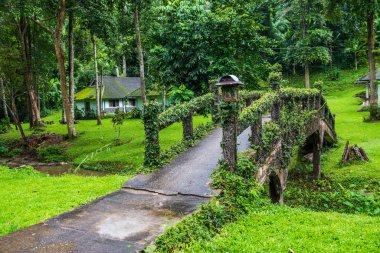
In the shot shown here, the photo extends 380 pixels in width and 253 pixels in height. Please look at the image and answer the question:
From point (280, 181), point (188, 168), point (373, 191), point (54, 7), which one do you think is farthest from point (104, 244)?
point (54, 7)

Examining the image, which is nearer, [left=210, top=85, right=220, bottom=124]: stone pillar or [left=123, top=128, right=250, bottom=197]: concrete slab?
[left=123, top=128, right=250, bottom=197]: concrete slab

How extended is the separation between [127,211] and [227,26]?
42.6 ft

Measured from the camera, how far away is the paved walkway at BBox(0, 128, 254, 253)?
18.8 feet

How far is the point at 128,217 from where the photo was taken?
675 centimetres

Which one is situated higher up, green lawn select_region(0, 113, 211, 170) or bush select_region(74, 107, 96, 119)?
bush select_region(74, 107, 96, 119)

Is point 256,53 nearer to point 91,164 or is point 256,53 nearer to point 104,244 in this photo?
point 91,164

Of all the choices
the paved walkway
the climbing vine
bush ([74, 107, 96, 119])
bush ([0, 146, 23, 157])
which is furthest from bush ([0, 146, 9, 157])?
bush ([74, 107, 96, 119])

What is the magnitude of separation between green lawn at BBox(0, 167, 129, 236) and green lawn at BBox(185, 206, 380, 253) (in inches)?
142

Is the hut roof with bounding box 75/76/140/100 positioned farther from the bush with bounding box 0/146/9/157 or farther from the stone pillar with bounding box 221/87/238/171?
the stone pillar with bounding box 221/87/238/171

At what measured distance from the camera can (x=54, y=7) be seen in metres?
22.1

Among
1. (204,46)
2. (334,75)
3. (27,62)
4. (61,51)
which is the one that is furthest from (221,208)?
(334,75)

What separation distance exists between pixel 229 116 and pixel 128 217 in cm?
310

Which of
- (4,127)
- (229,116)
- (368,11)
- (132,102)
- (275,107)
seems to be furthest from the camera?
(132,102)

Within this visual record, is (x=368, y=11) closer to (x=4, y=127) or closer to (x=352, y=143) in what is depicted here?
(x=352, y=143)
